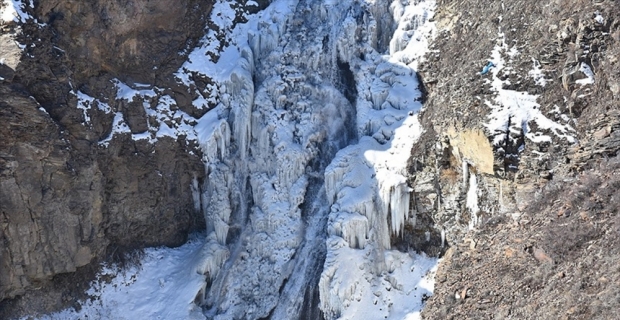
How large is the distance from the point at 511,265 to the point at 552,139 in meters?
3.80

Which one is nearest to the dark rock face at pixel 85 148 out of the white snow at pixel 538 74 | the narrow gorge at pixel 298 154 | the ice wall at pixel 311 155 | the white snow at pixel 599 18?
the narrow gorge at pixel 298 154

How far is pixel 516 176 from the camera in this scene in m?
16.0

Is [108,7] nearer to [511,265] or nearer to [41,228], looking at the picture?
[41,228]

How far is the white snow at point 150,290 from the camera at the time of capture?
19.9 meters

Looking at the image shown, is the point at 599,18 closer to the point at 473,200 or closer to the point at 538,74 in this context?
the point at 538,74

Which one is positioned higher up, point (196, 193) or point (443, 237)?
point (196, 193)

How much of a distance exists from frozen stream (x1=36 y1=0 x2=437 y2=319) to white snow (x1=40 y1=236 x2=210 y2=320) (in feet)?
0.14

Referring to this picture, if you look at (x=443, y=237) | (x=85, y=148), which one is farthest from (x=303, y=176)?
(x=85, y=148)

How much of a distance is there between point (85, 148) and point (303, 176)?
7385 millimetres

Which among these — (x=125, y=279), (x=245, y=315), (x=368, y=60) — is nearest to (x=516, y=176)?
(x=368, y=60)

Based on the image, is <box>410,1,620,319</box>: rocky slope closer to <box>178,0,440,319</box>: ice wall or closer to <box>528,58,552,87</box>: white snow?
<box>528,58,552,87</box>: white snow

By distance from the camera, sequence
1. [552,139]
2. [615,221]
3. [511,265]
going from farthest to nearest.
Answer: [552,139], [511,265], [615,221]

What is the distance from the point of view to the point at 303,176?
21.1m

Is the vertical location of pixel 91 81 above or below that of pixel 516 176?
above
